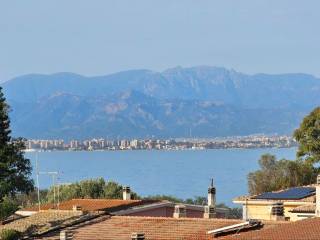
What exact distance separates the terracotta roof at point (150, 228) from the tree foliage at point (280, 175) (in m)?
30.5

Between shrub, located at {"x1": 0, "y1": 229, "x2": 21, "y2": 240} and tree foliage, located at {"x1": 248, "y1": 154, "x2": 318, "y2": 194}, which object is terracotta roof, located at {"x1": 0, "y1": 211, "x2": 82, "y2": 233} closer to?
shrub, located at {"x1": 0, "y1": 229, "x2": 21, "y2": 240}

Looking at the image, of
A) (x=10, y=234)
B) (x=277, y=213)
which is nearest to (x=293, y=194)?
(x=277, y=213)

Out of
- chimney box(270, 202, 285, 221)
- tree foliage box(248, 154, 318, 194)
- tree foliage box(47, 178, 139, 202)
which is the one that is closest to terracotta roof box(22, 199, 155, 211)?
chimney box(270, 202, 285, 221)

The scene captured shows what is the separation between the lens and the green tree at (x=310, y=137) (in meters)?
59.0

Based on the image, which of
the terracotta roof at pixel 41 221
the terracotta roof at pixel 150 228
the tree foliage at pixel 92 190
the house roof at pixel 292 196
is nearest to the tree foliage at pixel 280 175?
the tree foliage at pixel 92 190

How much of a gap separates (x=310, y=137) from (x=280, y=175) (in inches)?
697

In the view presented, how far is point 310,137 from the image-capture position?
2363 inches

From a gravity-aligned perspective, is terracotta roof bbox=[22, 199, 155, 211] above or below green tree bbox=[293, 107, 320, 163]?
below

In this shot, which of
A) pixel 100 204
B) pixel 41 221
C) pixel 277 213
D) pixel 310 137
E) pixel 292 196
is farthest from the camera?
pixel 310 137

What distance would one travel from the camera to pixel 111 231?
32.8 m

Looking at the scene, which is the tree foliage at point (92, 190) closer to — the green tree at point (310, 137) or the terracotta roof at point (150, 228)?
the green tree at point (310, 137)

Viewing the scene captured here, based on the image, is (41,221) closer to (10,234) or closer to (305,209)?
(10,234)

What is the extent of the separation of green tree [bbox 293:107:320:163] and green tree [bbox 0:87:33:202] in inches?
889

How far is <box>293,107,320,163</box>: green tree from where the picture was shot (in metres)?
59.0
